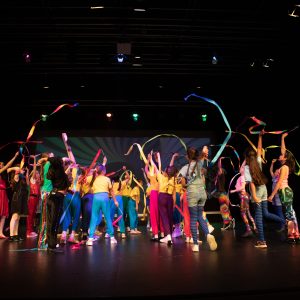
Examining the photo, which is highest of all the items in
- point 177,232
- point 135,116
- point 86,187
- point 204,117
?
point 135,116

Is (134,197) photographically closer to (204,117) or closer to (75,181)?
(75,181)

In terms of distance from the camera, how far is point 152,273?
461 centimetres

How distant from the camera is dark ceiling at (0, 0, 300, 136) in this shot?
8.77 m

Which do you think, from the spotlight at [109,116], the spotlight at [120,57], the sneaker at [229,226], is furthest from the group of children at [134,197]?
the spotlight at [109,116]

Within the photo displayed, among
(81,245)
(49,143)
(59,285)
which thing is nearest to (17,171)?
(81,245)


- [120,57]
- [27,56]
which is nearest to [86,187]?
[120,57]

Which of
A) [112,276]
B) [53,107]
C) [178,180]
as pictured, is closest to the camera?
[112,276]

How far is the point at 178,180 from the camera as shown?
8445mm

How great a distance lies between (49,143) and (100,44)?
648cm

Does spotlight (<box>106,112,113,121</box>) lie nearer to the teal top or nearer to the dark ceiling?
the dark ceiling

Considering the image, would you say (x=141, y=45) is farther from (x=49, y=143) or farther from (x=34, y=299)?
(x=34, y=299)

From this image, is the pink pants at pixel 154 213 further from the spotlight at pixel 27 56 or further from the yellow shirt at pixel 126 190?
the spotlight at pixel 27 56

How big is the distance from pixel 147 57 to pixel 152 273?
317 inches

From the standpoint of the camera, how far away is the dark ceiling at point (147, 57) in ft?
28.8
